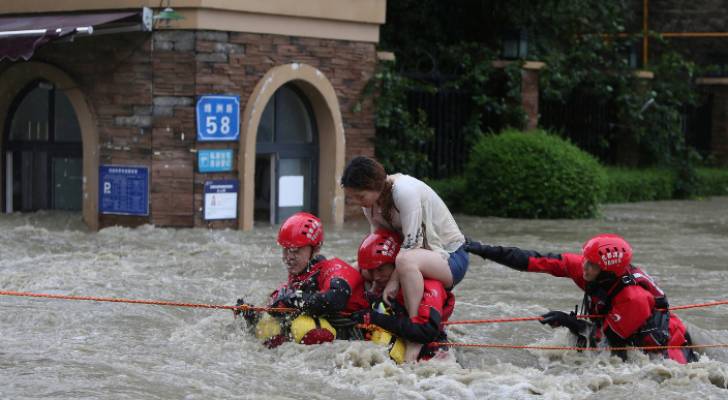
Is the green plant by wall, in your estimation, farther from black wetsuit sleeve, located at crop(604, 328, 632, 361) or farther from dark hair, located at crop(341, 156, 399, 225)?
dark hair, located at crop(341, 156, 399, 225)

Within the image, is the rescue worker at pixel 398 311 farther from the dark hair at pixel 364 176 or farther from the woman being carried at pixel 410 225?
the dark hair at pixel 364 176

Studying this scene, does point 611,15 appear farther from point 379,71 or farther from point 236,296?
point 236,296

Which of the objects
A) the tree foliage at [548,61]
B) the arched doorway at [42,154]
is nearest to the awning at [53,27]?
the arched doorway at [42,154]

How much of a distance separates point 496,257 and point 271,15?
813 cm

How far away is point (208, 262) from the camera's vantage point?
42.1 feet

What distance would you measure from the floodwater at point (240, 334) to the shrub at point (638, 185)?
5752mm

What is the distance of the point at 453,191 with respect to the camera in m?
18.6

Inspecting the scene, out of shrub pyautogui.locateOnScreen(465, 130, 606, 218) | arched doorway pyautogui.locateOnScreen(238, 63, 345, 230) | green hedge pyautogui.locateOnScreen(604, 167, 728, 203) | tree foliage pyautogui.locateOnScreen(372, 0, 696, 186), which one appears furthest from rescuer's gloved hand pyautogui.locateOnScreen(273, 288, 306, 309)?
green hedge pyautogui.locateOnScreen(604, 167, 728, 203)

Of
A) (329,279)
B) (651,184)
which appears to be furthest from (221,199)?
(651,184)

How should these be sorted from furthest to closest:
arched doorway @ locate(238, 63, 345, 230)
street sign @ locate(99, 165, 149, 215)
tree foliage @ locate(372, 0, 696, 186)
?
tree foliage @ locate(372, 0, 696, 186) → arched doorway @ locate(238, 63, 345, 230) → street sign @ locate(99, 165, 149, 215)

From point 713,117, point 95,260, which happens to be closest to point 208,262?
point 95,260

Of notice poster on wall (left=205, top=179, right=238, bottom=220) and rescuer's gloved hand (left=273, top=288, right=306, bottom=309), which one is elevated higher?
notice poster on wall (left=205, top=179, right=238, bottom=220)

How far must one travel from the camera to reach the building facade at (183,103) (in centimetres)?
1507

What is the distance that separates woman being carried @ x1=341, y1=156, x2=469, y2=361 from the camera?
7785 mm
